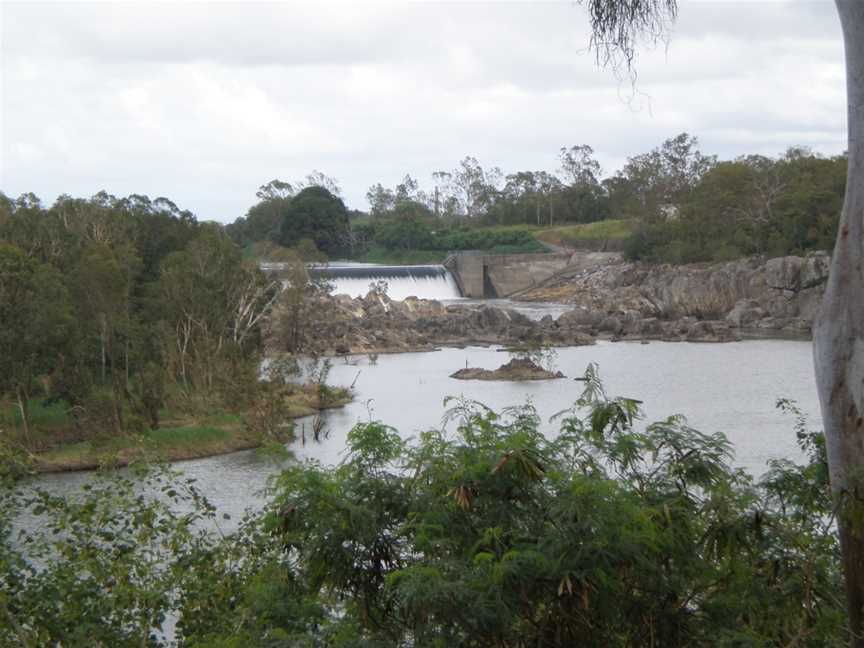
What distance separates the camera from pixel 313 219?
5638cm

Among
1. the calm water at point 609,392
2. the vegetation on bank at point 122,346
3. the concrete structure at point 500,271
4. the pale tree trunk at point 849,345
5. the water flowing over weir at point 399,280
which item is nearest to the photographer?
the pale tree trunk at point 849,345

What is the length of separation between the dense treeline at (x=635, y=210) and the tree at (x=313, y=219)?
0.06 metres

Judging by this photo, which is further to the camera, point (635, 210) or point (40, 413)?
point (635, 210)

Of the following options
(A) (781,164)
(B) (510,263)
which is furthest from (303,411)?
(A) (781,164)

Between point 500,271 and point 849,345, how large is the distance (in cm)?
5125

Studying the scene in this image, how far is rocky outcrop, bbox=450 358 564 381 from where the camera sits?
1117 inches

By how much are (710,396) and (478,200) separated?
221 ft

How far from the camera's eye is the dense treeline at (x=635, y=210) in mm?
46562

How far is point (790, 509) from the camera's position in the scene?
17.8 ft

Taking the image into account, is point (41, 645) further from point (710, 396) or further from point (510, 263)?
point (510, 263)

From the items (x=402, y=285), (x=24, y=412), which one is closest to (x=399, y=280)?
(x=402, y=285)

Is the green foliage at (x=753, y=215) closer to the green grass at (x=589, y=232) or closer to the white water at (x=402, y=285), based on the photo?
the green grass at (x=589, y=232)

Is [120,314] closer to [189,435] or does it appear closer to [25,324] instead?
[25,324]

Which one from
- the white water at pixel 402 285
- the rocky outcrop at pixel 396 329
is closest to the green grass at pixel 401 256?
the white water at pixel 402 285
